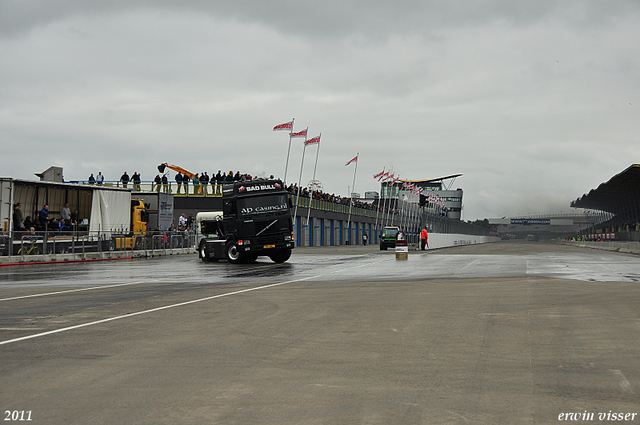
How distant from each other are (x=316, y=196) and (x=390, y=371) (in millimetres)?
64577

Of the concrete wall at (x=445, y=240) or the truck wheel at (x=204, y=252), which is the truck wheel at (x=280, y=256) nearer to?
the truck wheel at (x=204, y=252)

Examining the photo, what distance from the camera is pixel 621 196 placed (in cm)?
10738

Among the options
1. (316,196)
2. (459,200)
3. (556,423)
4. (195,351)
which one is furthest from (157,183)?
(459,200)

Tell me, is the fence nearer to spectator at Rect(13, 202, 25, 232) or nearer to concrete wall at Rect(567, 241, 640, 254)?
spectator at Rect(13, 202, 25, 232)

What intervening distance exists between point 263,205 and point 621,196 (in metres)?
96.6

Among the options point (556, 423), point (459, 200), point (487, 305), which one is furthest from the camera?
point (459, 200)

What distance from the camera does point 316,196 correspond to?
232ft

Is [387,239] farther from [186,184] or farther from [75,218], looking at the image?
[75,218]

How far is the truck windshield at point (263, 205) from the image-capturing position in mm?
26766

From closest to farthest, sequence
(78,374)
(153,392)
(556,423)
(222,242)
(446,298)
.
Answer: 1. (556,423)
2. (153,392)
3. (78,374)
4. (446,298)
5. (222,242)

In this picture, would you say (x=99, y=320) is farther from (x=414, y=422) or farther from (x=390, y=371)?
(x=414, y=422)

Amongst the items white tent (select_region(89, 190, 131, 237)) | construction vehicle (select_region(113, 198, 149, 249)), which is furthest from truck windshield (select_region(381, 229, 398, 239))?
white tent (select_region(89, 190, 131, 237))

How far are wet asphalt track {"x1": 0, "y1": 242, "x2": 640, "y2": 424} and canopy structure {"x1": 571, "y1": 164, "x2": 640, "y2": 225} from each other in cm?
6965

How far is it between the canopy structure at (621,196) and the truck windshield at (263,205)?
57.5m
